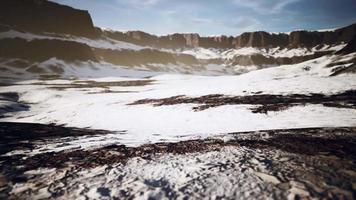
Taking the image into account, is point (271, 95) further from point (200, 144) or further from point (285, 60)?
point (285, 60)

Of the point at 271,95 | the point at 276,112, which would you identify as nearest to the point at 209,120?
the point at 276,112

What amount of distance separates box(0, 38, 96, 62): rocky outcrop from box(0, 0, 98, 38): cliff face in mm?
28596

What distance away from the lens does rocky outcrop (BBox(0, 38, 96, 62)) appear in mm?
115625

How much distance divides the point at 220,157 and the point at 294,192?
2.26m

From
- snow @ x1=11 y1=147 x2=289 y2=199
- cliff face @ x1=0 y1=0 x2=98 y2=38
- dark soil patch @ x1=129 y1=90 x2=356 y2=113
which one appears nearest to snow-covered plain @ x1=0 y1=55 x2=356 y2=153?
dark soil patch @ x1=129 y1=90 x2=356 y2=113

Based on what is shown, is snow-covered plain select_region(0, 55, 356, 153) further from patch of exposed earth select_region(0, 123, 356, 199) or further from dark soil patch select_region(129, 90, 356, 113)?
patch of exposed earth select_region(0, 123, 356, 199)

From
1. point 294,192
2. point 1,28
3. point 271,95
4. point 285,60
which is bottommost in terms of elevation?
point 294,192

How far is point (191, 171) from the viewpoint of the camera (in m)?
5.98

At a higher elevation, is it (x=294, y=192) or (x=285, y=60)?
(x=285, y=60)

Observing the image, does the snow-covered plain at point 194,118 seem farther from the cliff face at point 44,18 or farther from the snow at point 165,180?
the cliff face at point 44,18

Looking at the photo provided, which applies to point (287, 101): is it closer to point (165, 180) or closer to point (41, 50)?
point (165, 180)

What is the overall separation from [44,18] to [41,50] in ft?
164

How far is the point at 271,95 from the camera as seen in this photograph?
2327 cm

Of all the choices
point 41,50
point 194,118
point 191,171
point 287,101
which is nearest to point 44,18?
point 41,50
